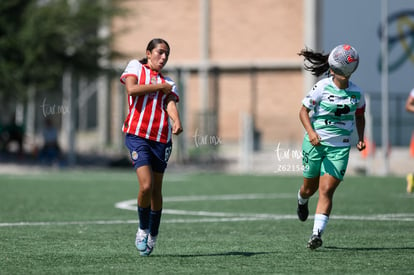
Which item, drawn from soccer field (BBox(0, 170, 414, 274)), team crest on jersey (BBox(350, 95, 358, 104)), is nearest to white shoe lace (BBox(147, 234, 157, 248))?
soccer field (BBox(0, 170, 414, 274))

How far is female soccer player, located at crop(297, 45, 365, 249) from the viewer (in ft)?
33.4

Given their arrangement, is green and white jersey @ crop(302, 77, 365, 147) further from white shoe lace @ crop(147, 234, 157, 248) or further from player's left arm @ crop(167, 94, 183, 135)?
white shoe lace @ crop(147, 234, 157, 248)

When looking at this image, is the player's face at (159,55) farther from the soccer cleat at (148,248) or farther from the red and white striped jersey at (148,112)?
the soccer cleat at (148,248)

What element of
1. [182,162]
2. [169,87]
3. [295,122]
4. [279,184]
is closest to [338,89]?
[169,87]

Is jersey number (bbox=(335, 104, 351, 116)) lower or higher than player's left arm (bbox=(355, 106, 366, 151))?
higher

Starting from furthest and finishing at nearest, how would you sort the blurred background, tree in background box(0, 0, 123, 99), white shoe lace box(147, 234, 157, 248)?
the blurred background → tree in background box(0, 0, 123, 99) → white shoe lace box(147, 234, 157, 248)

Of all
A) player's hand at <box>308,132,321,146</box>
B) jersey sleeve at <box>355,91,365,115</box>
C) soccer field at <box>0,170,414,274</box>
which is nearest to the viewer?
soccer field at <box>0,170,414,274</box>

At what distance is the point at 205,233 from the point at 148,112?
259 cm

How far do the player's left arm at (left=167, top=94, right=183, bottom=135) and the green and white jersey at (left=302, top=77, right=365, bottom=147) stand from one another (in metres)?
1.53

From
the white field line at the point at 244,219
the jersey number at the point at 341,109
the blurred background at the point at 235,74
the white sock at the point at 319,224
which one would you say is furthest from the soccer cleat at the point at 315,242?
the blurred background at the point at 235,74

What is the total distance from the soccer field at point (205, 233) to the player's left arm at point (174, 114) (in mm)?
1252

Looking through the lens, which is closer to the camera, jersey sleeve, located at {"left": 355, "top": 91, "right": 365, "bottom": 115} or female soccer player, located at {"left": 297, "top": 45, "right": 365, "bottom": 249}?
female soccer player, located at {"left": 297, "top": 45, "right": 365, "bottom": 249}

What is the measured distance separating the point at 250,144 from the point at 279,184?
31.0 ft

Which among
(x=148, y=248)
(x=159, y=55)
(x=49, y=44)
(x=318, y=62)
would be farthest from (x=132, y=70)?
(x=49, y=44)
